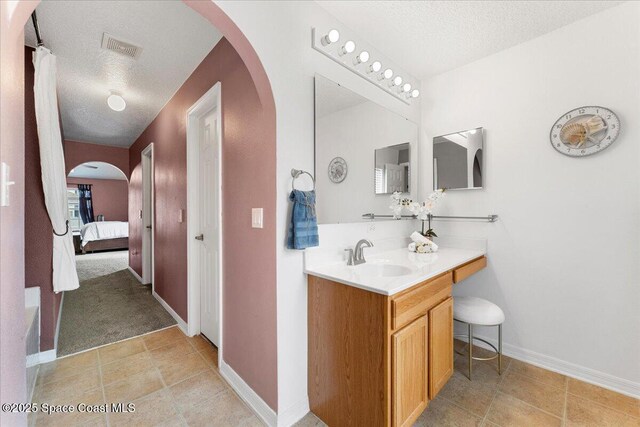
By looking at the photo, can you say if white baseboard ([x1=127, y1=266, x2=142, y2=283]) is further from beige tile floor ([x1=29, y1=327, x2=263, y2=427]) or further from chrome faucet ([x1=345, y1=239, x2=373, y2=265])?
chrome faucet ([x1=345, y1=239, x2=373, y2=265])

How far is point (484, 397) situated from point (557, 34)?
263 centimetres

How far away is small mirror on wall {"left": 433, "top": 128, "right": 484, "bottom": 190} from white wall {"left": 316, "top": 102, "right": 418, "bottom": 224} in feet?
1.18

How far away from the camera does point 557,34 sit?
2.00m

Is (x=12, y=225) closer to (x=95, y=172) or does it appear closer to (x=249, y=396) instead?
(x=249, y=396)

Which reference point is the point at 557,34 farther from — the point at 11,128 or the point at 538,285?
the point at 11,128

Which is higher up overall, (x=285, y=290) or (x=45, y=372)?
(x=285, y=290)

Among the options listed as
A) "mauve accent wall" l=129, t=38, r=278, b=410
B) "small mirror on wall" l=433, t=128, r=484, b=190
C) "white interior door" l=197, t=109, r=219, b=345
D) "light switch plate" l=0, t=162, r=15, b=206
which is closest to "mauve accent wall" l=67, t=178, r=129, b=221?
"white interior door" l=197, t=109, r=219, b=345

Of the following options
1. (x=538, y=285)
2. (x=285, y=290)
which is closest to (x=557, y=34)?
(x=538, y=285)

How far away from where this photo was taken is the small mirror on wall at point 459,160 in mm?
2379

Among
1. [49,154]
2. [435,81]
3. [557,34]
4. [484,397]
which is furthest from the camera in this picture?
[435,81]

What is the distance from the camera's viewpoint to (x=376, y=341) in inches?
50.9

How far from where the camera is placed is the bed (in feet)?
24.4

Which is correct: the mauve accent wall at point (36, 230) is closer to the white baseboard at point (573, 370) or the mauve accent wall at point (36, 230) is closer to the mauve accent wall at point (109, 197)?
the white baseboard at point (573, 370)

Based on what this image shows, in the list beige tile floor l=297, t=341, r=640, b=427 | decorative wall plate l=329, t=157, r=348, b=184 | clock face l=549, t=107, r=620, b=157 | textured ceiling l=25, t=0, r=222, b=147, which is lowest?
beige tile floor l=297, t=341, r=640, b=427
